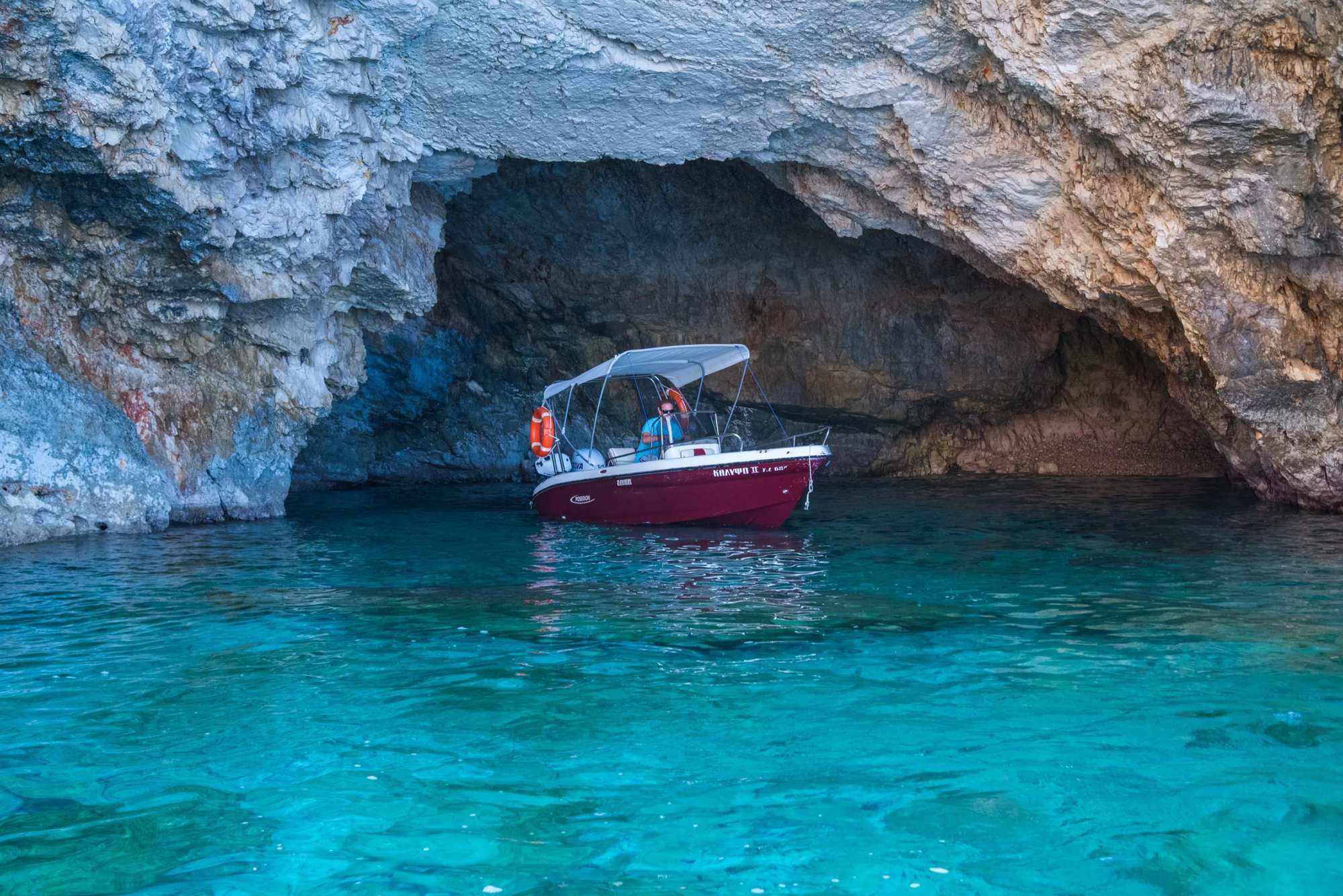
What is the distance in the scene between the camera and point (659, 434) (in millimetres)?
14016

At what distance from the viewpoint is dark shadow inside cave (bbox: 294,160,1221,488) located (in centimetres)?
1772

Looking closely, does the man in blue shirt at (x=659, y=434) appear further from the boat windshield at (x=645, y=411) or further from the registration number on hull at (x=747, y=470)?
the boat windshield at (x=645, y=411)

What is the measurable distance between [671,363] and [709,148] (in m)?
3.58

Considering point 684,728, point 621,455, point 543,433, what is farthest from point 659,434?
point 684,728

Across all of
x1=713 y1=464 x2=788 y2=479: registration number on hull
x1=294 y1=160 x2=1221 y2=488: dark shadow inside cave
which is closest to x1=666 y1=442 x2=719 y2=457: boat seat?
x1=713 y1=464 x2=788 y2=479: registration number on hull

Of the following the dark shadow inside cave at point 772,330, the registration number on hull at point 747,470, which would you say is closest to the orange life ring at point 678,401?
the registration number on hull at point 747,470

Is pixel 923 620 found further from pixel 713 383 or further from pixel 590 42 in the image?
pixel 713 383

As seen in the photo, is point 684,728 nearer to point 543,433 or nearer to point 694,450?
point 694,450

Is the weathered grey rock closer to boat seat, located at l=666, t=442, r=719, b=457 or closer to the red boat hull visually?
the red boat hull

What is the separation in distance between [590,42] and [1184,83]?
516cm

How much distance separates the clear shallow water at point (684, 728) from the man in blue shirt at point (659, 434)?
4021 mm

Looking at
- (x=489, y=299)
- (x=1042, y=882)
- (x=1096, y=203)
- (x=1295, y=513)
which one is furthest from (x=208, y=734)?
(x=489, y=299)

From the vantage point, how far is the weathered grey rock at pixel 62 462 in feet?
39.0

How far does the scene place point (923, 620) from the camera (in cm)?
734
